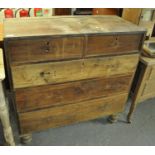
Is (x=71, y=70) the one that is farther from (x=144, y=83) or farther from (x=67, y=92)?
(x=144, y=83)

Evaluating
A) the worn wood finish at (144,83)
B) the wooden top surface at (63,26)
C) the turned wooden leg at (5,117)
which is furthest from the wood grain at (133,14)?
the turned wooden leg at (5,117)

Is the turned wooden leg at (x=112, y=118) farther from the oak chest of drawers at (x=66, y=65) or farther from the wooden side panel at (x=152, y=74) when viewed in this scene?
the wooden side panel at (x=152, y=74)

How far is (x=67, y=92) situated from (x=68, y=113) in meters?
0.20

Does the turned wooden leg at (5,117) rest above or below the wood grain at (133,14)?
below

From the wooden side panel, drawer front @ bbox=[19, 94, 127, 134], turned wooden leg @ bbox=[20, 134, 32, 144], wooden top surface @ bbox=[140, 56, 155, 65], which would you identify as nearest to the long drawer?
wooden top surface @ bbox=[140, 56, 155, 65]

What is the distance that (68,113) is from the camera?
141cm

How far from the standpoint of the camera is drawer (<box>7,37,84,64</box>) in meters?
1.01

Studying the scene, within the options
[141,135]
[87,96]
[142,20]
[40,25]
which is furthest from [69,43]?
[141,135]

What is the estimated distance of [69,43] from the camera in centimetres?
110

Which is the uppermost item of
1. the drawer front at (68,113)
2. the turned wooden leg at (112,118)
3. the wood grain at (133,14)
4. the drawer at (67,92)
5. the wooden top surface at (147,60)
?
the wood grain at (133,14)

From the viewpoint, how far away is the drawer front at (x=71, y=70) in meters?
1.11

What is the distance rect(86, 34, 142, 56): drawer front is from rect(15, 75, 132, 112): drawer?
21cm

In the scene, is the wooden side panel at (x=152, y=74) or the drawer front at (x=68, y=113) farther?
the wooden side panel at (x=152, y=74)

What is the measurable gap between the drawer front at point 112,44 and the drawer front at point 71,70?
48 mm
